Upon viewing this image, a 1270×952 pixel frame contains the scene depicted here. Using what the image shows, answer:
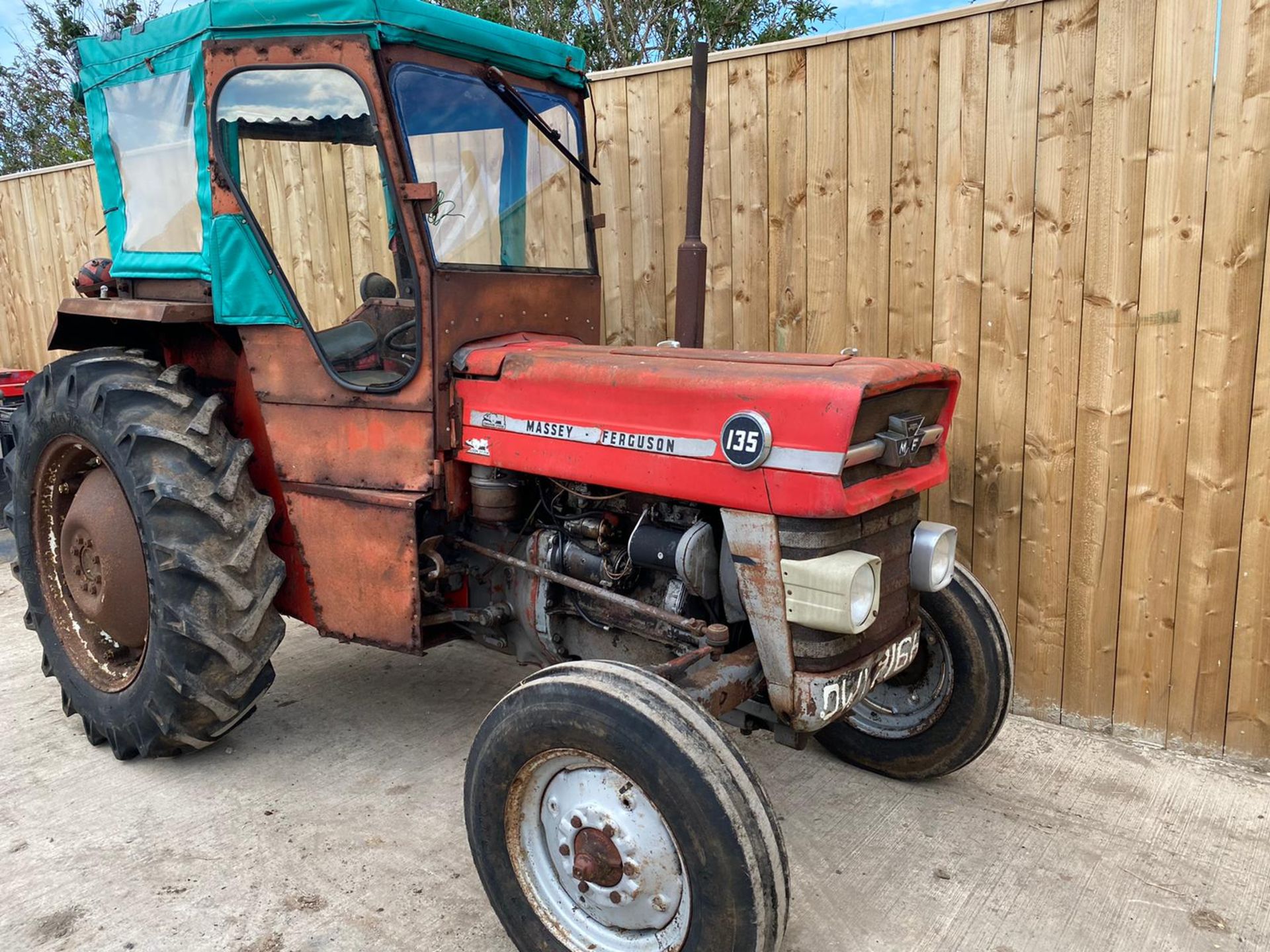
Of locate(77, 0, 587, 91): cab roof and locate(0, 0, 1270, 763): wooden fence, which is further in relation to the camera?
locate(0, 0, 1270, 763): wooden fence

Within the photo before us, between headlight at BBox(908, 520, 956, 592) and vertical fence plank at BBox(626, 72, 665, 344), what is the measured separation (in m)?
2.02

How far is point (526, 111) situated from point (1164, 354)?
2.36 metres

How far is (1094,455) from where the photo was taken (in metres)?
3.55

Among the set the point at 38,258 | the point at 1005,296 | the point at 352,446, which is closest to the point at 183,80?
A: the point at 352,446

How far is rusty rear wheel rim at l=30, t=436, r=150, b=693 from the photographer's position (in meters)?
3.41

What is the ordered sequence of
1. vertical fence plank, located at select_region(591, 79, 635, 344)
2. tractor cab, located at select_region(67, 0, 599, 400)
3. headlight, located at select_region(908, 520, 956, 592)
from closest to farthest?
headlight, located at select_region(908, 520, 956, 592) → tractor cab, located at select_region(67, 0, 599, 400) → vertical fence plank, located at select_region(591, 79, 635, 344)

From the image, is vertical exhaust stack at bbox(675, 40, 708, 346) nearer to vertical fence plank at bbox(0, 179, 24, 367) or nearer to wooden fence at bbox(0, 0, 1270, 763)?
wooden fence at bbox(0, 0, 1270, 763)

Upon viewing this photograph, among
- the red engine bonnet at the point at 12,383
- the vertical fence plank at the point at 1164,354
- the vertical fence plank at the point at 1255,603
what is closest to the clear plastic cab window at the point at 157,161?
the vertical fence plank at the point at 1164,354

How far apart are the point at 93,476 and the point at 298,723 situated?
3.96ft

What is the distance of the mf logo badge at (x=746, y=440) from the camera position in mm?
2400

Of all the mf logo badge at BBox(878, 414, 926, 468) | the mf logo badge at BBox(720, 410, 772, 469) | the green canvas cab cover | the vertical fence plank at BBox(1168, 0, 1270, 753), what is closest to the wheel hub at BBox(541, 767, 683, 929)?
the mf logo badge at BBox(720, 410, 772, 469)

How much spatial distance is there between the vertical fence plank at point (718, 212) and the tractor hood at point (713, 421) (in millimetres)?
1303

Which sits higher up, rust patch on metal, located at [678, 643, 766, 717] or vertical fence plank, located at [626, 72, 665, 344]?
vertical fence plank, located at [626, 72, 665, 344]

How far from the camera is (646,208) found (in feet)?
14.7
